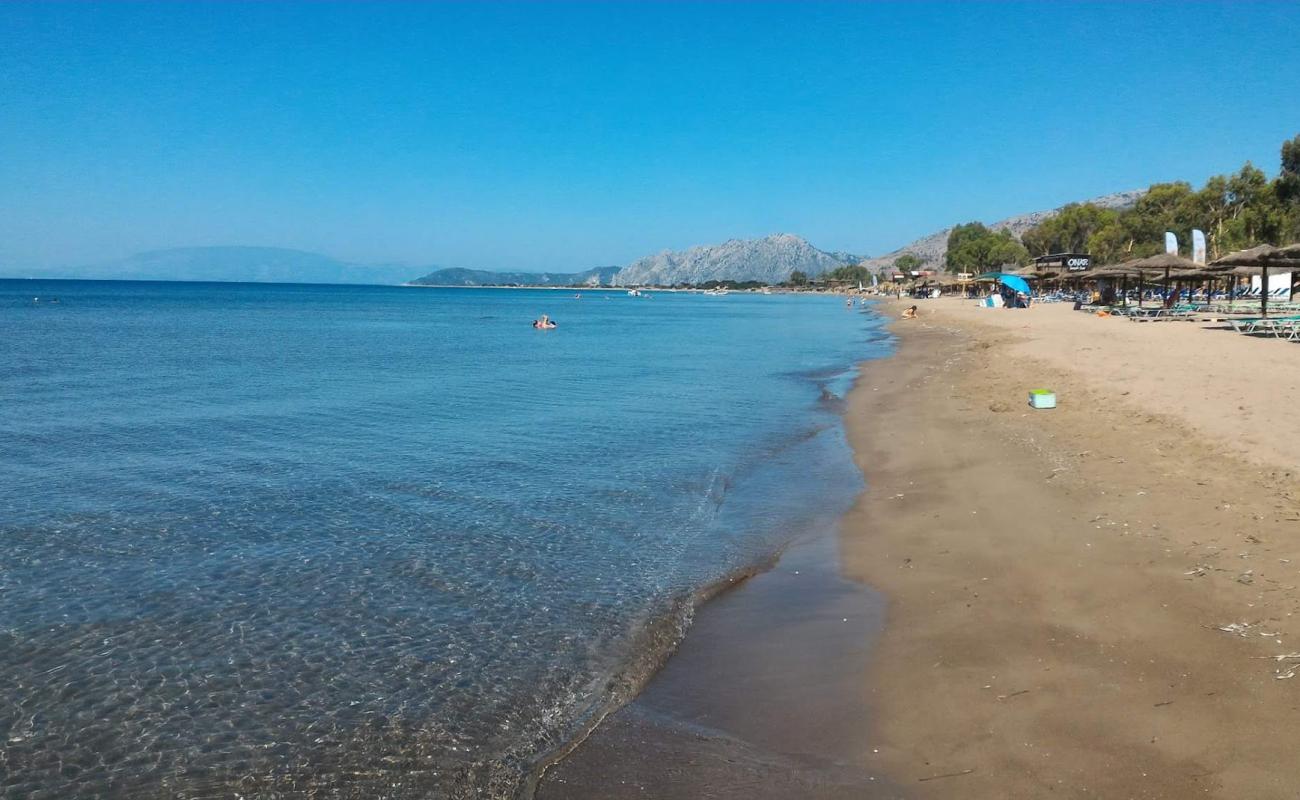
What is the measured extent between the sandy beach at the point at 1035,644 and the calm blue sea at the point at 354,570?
83cm

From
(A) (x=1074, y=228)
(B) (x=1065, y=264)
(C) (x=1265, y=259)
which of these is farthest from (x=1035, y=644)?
(A) (x=1074, y=228)

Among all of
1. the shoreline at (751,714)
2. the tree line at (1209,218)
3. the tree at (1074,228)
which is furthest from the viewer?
the tree at (1074,228)

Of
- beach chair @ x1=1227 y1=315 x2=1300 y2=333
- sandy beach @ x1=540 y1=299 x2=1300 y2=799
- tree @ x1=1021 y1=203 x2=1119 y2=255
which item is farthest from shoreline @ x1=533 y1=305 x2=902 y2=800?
tree @ x1=1021 y1=203 x2=1119 y2=255

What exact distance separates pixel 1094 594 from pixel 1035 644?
3.88 feet

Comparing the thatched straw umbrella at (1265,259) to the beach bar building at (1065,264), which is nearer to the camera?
the thatched straw umbrella at (1265,259)

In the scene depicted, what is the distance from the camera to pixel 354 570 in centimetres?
833

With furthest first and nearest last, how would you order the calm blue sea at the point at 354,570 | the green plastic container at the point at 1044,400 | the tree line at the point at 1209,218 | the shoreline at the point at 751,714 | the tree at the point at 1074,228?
the tree at the point at 1074,228
the tree line at the point at 1209,218
the green plastic container at the point at 1044,400
the calm blue sea at the point at 354,570
the shoreline at the point at 751,714

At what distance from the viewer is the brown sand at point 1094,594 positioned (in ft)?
15.1

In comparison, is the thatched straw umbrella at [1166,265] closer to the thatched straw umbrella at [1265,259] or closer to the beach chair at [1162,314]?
the beach chair at [1162,314]

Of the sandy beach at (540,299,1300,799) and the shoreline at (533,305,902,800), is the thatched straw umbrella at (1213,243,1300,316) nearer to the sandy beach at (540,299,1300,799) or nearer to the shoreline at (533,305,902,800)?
the sandy beach at (540,299,1300,799)

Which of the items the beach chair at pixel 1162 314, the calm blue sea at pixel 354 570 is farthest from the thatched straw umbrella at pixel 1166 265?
the calm blue sea at pixel 354 570

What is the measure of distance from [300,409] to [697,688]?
16196 millimetres

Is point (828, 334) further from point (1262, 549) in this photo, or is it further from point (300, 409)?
point (1262, 549)

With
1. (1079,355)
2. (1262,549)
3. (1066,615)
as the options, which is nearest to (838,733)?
(1066,615)
